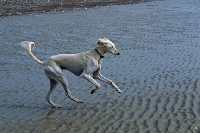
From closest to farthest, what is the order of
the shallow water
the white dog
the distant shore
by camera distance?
1. the shallow water
2. the white dog
3. the distant shore

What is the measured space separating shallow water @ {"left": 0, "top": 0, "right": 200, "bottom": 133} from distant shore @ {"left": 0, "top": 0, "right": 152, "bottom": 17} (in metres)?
11.6

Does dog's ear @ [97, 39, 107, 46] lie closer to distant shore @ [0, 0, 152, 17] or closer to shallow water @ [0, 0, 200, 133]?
shallow water @ [0, 0, 200, 133]

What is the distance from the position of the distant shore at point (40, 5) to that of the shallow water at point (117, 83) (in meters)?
11.6

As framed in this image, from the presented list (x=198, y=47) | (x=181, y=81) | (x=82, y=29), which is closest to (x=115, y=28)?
(x=82, y=29)

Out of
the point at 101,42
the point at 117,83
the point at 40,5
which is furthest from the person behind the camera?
the point at 40,5

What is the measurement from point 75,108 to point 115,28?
14463mm

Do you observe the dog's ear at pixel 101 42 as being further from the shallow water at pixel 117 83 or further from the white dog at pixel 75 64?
the shallow water at pixel 117 83

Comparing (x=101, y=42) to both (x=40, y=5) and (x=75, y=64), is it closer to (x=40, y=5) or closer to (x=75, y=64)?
(x=75, y=64)

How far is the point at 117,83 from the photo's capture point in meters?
11.4

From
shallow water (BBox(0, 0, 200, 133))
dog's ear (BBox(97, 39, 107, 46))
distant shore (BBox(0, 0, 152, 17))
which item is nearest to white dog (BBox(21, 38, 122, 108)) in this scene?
dog's ear (BBox(97, 39, 107, 46))

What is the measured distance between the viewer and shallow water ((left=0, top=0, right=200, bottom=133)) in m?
8.09

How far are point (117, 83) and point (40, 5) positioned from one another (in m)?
28.2

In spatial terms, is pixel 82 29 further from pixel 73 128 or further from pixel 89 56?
pixel 73 128

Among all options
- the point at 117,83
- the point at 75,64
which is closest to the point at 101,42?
the point at 75,64
